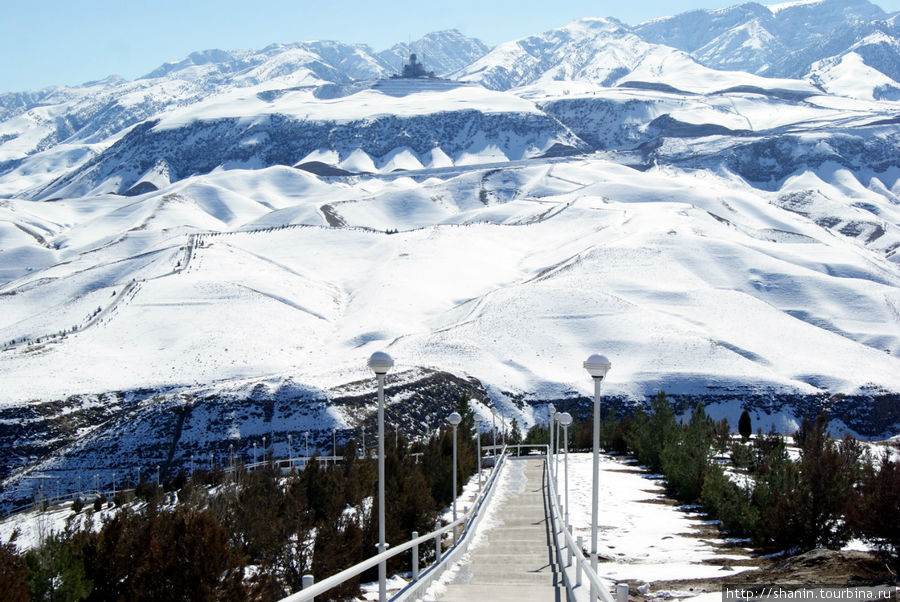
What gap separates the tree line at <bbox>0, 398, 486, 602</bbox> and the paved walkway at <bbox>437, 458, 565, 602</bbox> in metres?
1.98

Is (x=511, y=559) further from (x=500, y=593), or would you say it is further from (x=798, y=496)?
(x=798, y=496)

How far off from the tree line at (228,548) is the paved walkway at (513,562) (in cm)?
198

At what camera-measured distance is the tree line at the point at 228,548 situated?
1428 cm

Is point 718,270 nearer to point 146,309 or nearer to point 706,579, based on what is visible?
point 146,309

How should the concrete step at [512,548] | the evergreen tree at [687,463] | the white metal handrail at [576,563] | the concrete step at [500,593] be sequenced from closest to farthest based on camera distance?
the white metal handrail at [576,563], the concrete step at [500,593], the concrete step at [512,548], the evergreen tree at [687,463]

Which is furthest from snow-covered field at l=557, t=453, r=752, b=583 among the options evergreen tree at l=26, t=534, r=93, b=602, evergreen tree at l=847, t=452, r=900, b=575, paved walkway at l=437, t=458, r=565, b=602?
evergreen tree at l=26, t=534, r=93, b=602

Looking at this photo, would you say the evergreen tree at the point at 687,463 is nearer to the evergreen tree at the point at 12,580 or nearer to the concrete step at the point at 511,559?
the concrete step at the point at 511,559

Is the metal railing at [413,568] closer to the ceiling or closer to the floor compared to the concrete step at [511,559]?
closer to the ceiling

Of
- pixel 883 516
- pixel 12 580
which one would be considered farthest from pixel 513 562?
pixel 12 580

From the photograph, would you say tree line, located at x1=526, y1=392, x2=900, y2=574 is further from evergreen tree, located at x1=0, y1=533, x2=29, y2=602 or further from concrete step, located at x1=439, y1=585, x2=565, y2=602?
evergreen tree, located at x1=0, y1=533, x2=29, y2=602

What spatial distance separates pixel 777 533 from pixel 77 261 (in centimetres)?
17204

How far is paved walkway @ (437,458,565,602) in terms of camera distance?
48.4 ft

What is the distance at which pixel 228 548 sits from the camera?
15.4 metres

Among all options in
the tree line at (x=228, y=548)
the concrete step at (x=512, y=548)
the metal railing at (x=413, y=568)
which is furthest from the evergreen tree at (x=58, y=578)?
the concrete step at (x=512, y=548)
